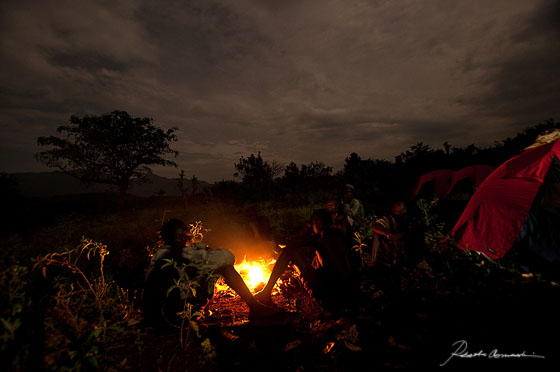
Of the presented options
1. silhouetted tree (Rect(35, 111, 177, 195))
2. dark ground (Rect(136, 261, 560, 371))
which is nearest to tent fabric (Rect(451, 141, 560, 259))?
dark ground (Rect(136, 261, 560, 371))

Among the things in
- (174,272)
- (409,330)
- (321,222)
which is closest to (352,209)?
(321,222)

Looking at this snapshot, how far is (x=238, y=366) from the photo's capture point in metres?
2.48

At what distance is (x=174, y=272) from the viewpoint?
2.74 metres

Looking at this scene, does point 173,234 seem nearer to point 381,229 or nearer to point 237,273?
point 237,273

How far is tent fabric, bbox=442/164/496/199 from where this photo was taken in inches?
365

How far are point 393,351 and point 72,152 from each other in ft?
82.4

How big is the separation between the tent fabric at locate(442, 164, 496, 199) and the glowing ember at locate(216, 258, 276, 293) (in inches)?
344

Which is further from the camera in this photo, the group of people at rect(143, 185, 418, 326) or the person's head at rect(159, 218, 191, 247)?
the person's head at rect(159, 218, 191, 247)

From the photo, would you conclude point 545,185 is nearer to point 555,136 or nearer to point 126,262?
point 555,136

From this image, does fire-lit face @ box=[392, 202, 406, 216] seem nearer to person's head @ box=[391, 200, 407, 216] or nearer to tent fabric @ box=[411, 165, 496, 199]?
person's head @ box=[391, 200, 407, 216]

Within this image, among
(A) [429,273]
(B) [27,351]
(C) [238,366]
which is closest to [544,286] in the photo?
(A) [429,273]

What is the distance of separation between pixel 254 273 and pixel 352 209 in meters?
3.28

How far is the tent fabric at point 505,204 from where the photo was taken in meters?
4.35

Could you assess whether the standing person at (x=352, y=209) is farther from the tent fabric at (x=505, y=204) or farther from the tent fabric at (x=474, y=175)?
the tent fabric at (x=474, y=175)
